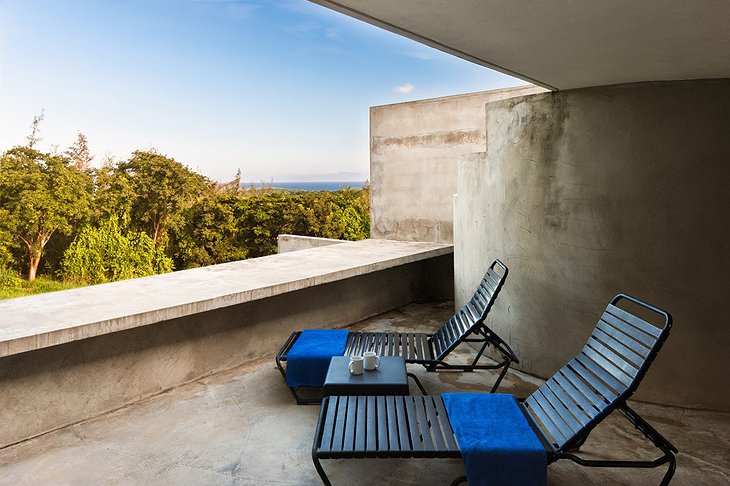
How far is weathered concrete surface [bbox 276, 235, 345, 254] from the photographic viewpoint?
421 inches

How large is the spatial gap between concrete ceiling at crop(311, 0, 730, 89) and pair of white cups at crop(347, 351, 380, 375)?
206 centimetres

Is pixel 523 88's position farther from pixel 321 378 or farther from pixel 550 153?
pixel 321 378

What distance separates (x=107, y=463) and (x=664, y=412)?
151 inches

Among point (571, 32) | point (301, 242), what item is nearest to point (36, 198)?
point (301, 242)

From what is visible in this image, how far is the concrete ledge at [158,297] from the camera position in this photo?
3346mm

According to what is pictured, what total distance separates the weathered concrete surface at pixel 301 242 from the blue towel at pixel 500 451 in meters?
7.89

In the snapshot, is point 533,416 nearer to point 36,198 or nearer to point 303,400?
point 303,400

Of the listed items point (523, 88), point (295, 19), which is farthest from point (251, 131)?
point (523, 88)

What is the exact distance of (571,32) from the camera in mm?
2646

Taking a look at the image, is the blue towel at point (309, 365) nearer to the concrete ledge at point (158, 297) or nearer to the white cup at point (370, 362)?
the white cup at point (370, 362)

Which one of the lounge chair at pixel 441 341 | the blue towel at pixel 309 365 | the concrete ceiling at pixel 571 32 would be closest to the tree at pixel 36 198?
the lounge chair at pixel 441 341

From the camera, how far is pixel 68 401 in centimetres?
371

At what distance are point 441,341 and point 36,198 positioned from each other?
731 inches

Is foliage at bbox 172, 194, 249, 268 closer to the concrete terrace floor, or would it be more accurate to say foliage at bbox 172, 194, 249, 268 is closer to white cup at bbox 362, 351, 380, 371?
the concrete terrace floor
